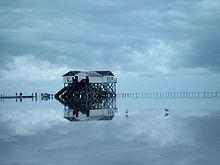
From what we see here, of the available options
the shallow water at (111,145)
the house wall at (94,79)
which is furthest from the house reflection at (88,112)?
the house wall at (94,79)

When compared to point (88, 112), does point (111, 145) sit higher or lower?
lower

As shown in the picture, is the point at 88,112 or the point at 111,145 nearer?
the point at 111,145

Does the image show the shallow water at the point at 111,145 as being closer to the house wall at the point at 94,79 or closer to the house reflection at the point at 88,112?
the house reflection at the point at 88,112

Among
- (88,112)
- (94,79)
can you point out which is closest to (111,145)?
(88,112)

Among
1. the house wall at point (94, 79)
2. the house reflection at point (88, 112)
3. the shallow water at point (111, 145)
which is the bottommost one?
the shallow water at point (111, 145)

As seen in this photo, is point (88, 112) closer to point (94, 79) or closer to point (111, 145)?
point (111, 145)

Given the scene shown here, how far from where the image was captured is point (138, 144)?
1734 cm

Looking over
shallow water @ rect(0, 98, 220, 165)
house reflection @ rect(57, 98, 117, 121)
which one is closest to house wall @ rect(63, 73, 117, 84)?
house reflection @ rect(57, 98, 117, 121)

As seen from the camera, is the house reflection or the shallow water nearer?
the shallow water

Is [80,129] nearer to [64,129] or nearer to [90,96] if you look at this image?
[64,129]

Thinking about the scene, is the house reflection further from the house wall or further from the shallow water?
the house wall

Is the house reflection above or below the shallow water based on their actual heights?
above

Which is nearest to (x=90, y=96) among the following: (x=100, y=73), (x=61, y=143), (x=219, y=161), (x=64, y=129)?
(x=100, y=73)

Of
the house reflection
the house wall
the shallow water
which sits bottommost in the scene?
the shallow water
